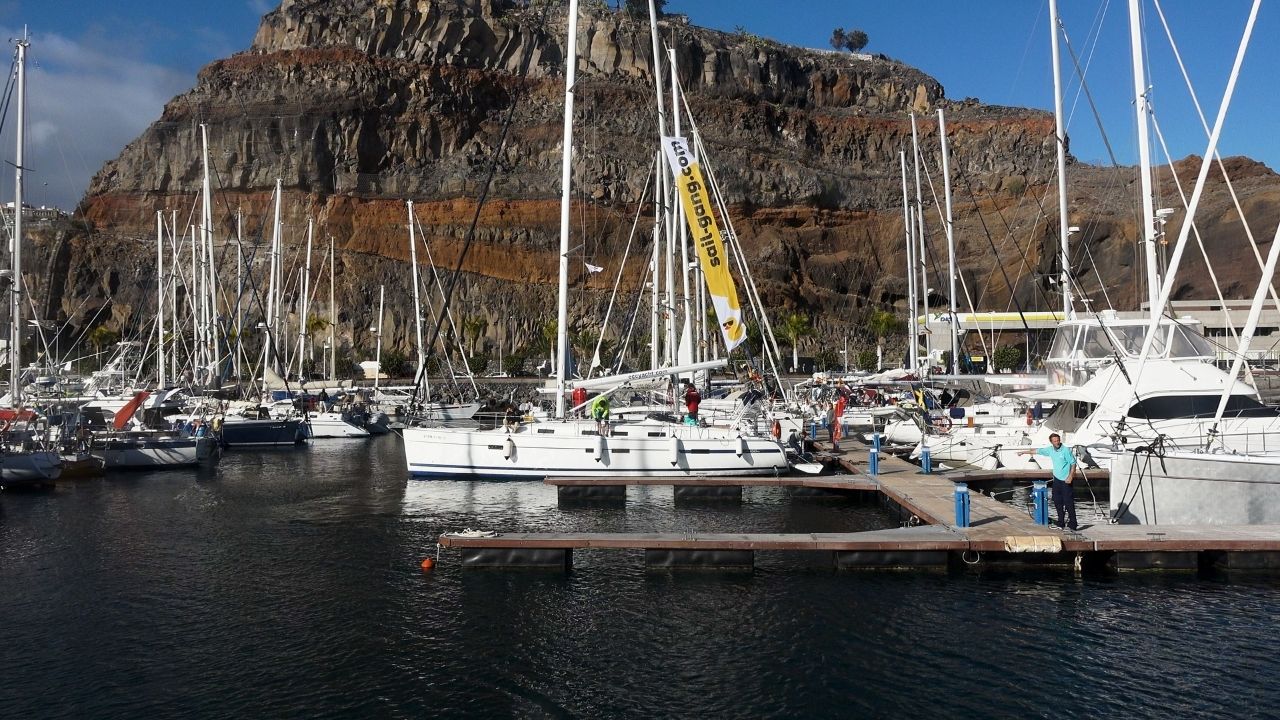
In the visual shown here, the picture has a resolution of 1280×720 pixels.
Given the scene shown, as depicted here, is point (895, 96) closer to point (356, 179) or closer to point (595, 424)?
point (356, 179)

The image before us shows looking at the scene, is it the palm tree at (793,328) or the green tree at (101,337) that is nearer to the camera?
the palm tree at (793,328)

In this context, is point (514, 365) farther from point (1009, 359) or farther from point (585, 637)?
point (585, 637)

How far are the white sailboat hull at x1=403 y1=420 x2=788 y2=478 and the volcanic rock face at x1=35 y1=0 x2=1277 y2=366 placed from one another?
71.4 m

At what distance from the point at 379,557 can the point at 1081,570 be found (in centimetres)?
1450

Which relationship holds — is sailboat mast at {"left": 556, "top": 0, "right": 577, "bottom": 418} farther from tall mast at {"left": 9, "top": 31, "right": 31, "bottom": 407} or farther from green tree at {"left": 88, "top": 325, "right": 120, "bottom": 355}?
green tree at {"left": 88, "top": 325, "right": 120, "bottom": 355}

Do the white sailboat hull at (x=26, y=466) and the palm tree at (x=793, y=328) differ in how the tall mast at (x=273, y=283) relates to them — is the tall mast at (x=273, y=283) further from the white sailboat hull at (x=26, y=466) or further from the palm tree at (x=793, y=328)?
the palm tree at (x=793, y=328)

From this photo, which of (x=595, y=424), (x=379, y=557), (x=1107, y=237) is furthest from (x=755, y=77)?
(x=379, y=557)

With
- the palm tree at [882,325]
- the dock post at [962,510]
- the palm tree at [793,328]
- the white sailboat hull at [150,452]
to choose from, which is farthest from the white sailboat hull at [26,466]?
the palm tree at [882,325]

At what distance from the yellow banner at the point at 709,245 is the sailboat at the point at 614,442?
0.03 m

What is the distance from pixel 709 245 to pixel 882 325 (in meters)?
74.6

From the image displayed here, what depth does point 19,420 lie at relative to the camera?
3303 centimetres

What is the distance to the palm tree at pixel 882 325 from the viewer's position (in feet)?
331

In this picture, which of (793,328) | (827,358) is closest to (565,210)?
(793,328)

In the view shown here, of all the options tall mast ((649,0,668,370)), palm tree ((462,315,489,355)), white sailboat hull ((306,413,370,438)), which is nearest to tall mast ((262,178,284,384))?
white sailboat hull ((306,413,370,438))
